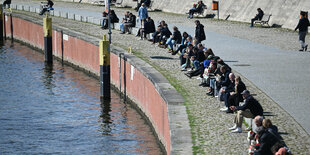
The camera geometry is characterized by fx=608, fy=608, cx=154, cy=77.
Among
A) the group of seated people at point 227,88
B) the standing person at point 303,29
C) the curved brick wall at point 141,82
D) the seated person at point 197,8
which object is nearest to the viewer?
the group of seated people at point 227,88

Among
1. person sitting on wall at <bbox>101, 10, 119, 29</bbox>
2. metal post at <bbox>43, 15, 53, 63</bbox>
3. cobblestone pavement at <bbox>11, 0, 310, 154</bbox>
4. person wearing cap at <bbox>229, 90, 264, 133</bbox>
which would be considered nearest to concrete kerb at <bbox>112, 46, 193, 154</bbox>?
cobblestone pavement at <bbox>11, 0, 310, 154</bbox>

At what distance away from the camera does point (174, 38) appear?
3194cm

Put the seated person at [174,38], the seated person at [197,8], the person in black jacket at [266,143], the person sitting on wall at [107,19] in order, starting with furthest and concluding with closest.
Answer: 1. the seated person at [197,8]
2. the person sitting on wall at [107,19]
3. the seated person at [174,38]
4. the person in black jacket at [266,143]

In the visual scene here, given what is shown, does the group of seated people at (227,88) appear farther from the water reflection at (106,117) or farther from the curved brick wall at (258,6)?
the curved brick wall at (258,6)

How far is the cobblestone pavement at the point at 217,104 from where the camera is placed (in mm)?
15523

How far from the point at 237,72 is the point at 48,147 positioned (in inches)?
345

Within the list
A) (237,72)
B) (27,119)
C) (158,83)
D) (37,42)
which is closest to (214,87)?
(158,83)

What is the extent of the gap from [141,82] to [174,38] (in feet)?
20.0

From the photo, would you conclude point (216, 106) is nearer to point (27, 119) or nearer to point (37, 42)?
point (27, 119)

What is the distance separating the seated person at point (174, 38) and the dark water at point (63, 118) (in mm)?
4022

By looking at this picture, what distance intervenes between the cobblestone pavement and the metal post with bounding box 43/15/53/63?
3118 millimetres

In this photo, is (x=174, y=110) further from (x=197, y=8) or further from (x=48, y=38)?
(x=197, y=8)

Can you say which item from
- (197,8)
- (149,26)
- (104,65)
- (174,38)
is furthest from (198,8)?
(104,65)

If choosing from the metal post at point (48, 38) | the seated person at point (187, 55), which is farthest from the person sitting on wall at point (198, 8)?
the seated person at point (187, 55)
